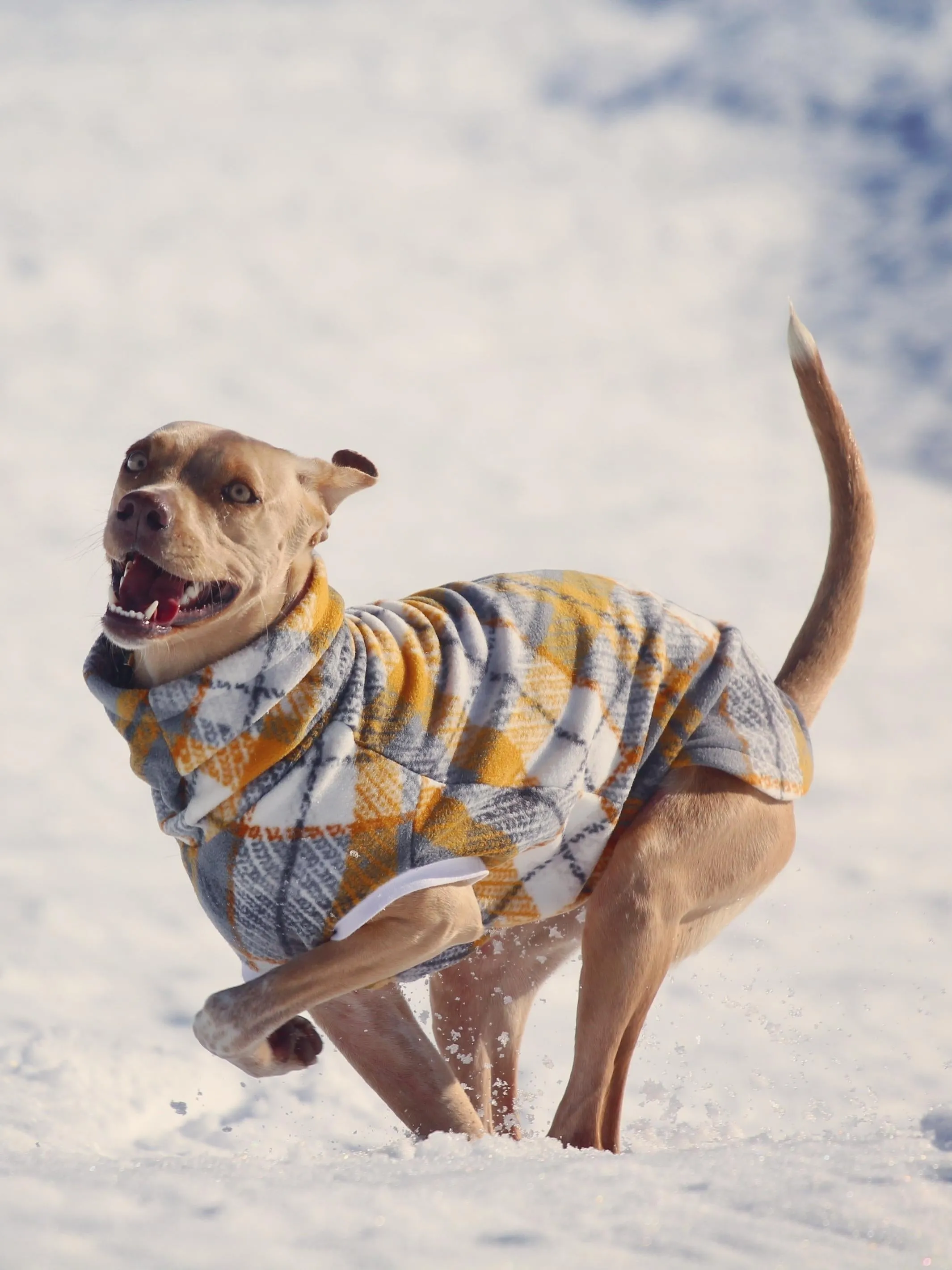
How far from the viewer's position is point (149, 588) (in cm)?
282

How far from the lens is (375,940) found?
9.43 ft

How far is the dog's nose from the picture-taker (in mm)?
2750

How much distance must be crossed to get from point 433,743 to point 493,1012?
1.22m

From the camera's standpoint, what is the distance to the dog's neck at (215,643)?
115 inches

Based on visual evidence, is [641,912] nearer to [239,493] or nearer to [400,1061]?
[400,1061]

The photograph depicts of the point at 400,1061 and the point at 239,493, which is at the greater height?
the point at 239,493

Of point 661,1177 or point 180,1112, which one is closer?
point 661,1177

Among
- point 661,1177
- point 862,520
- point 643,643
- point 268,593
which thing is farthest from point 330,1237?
point 862,520

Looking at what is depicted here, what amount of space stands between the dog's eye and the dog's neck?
205mm

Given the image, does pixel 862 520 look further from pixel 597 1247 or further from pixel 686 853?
pixel 597 1247

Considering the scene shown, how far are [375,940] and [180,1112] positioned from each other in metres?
0.85

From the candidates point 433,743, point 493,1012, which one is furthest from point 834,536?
point 493,1012

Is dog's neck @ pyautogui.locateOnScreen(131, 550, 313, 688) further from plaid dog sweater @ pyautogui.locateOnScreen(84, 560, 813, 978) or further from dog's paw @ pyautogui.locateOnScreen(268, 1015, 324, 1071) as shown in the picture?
dog's paw @ pyautogui.locateOnScreen(268, 1015, 324, 1071)

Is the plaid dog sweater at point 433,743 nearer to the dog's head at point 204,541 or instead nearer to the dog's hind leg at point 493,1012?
the dog's head at point 204,541
